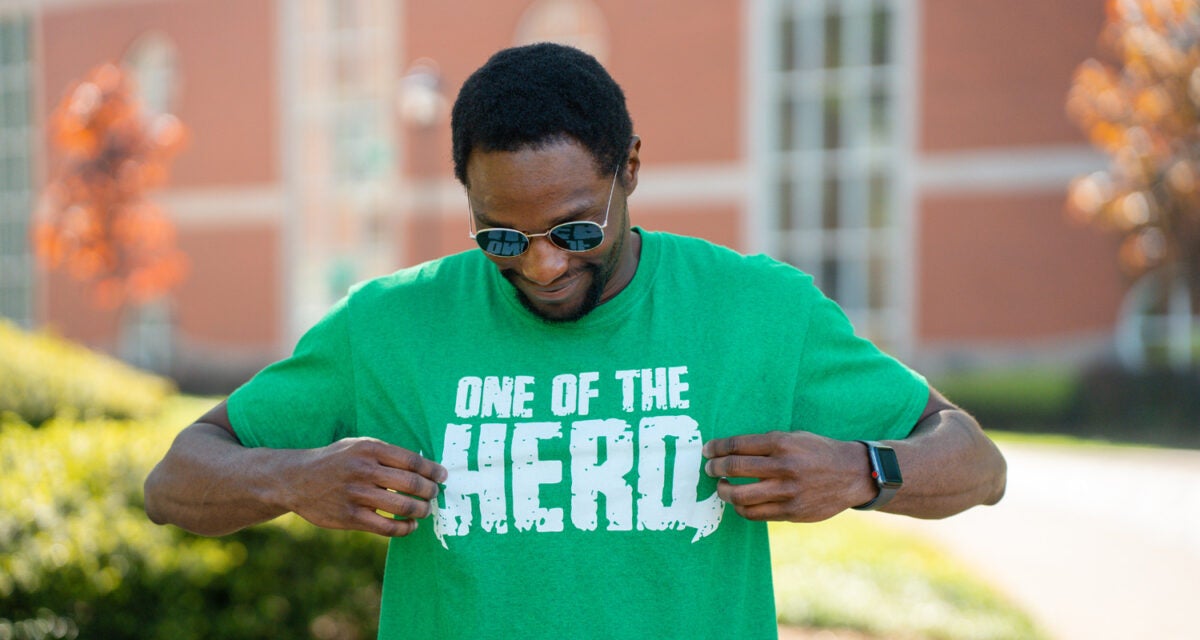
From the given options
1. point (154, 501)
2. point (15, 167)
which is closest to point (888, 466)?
point (154, 501)

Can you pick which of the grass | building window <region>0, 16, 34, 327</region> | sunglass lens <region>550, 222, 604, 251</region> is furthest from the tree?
building window <region>0, 16, 34, 327</region>

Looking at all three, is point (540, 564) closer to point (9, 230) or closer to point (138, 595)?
point (138, 595)

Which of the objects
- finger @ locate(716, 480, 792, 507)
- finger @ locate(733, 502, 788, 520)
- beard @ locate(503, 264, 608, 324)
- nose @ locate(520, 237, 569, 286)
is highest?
nose @ locate(520, 237, 569, 286)

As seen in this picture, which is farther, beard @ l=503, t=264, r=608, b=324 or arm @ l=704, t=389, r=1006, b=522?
beard @ l=503, t=264, r=608, b=324

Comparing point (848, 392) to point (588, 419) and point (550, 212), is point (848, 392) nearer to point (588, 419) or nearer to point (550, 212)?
point (588, 419)

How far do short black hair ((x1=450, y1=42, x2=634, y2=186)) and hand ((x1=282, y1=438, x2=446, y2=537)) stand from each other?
0.51 metres

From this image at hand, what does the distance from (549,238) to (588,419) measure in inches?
12.7

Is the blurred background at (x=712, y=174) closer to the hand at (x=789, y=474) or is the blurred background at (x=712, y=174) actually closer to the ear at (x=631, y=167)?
the ear at (x=631, y=167)

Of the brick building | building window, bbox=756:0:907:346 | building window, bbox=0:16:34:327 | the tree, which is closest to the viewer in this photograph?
the tree

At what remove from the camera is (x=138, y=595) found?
12.7 ft

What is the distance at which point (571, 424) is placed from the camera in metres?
1.97

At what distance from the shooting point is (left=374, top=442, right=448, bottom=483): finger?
188cm

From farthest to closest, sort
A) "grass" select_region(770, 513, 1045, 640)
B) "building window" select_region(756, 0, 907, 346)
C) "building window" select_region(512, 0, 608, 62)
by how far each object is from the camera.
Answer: "building window" select_region(512, 0, 608, 62)
"building window" select_region(756, 0, 907, 346)
"grass" select_region(770, 513, 1045, 640)

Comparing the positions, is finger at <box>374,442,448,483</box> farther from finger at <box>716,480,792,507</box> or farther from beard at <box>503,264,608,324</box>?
finger at <box>716,480,792,507</box>
